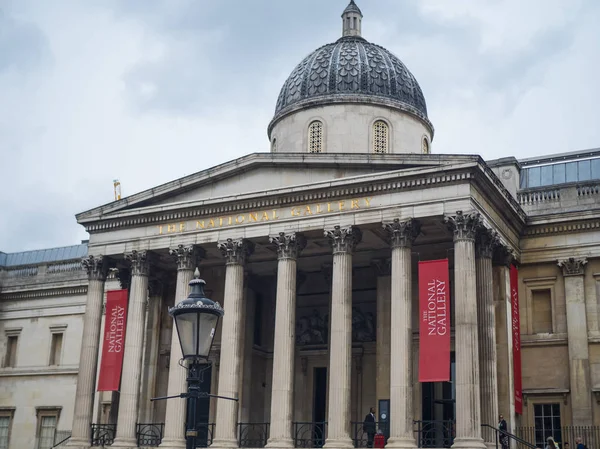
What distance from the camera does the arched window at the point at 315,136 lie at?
116 feet

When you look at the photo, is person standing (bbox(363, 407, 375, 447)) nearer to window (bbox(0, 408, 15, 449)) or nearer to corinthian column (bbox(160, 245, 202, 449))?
corinthian column (bbox(160, 245, 202, 449))

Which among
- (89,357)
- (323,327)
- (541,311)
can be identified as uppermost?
(541,311)

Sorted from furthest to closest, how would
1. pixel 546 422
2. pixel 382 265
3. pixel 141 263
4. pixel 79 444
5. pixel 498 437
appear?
pixel 141 263, pixel 382 265, pixel 79 444, pixel 546 422, pixel 498 437

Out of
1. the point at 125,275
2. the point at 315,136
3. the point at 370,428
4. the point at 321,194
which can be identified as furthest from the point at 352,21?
the point at 370,428

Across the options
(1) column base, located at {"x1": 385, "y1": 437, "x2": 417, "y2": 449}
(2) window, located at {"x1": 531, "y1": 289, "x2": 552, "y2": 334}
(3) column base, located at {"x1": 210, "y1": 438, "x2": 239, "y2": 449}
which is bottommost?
(3) column base, located at {"x1": 210, "y1": 438, "x2": 239, "y2": 449}

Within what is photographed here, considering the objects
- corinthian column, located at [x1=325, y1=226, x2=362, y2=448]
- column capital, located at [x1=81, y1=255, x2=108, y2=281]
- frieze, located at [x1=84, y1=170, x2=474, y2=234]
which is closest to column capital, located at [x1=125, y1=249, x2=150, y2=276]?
frieze, located at [x1=84, y1=170, x2=474, y2=234]

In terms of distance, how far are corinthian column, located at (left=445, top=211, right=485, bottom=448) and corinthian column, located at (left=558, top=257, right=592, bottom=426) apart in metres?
6.39

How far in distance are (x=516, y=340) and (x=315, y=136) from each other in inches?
460

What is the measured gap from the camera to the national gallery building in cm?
2723

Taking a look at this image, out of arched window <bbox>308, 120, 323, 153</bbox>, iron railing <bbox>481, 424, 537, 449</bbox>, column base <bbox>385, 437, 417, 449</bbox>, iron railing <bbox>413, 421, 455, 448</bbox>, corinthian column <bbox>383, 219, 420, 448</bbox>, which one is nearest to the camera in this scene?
column base <bbox>385, 437, 417, 449</bbox>

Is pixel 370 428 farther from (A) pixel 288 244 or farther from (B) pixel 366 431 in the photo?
(A) pixel 288 244

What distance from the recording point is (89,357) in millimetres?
32625

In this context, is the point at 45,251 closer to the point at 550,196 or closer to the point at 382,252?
the point at 382,252

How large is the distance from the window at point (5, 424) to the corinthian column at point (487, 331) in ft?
90.4
